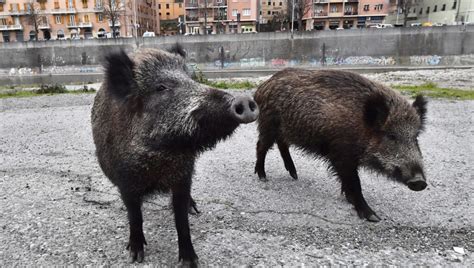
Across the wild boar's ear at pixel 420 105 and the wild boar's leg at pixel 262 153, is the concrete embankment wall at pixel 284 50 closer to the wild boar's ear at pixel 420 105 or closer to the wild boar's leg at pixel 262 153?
the wild boar's leg at pixel 262 153

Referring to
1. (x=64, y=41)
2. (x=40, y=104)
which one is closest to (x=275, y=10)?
(x=64, y=41)

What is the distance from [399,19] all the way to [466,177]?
54188 mm

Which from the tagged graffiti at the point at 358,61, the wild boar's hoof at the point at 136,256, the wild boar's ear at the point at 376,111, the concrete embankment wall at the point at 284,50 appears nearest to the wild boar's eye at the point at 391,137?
the wild boar's ear at the point at 376,111

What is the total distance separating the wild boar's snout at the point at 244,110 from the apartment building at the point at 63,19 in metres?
51.0

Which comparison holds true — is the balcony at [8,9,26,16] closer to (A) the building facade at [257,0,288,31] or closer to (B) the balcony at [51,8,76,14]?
(B) the balcony at [51,8,76,14]

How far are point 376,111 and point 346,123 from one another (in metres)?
0.31

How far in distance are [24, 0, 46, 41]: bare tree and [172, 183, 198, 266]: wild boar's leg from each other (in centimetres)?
5552

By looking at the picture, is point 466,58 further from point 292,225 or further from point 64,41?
point 64,41

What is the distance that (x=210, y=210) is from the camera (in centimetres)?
371

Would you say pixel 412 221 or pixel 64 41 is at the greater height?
pixel 64 41

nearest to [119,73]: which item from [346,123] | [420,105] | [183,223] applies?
[183,223]

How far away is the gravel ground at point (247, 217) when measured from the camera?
9.48 ft

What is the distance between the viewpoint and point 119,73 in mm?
2307

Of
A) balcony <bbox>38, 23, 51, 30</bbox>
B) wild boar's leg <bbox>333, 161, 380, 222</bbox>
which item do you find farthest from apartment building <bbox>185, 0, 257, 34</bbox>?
wild boar's leg <bbox>333, 161, 380, 222</bbox>
